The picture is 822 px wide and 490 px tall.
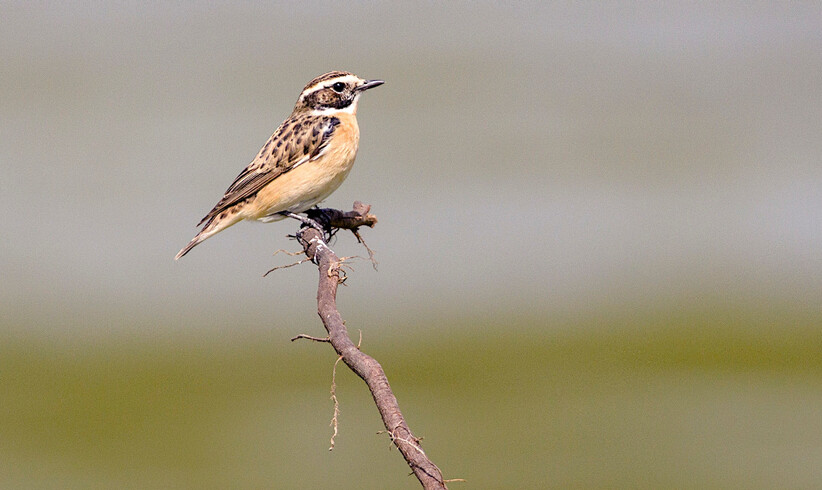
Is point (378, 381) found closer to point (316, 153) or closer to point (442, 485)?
point (442, 485)

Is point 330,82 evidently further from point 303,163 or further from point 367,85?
point 303,163

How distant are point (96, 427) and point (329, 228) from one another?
10.1 metres

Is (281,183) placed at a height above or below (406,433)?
above

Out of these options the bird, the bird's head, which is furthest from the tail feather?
the bird's head

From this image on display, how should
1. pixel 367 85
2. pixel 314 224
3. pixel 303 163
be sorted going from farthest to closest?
pixel 367 85
pixel 303 163
pixel 314 224

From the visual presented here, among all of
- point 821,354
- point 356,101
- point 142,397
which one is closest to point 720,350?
point 821,354

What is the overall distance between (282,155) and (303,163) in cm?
20

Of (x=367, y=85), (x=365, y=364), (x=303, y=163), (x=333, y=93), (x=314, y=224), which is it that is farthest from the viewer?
(x=333, y=93)

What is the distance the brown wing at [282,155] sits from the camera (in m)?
5.22

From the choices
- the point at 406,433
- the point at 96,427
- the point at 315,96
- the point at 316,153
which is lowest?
the point at 96,427

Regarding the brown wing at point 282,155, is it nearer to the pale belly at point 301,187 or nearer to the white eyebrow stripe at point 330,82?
the pale belly at point 301,187

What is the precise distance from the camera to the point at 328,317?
3.13 metres

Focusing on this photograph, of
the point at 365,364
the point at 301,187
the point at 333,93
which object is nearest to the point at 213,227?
the point at 301,187

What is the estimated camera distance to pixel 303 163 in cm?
527
